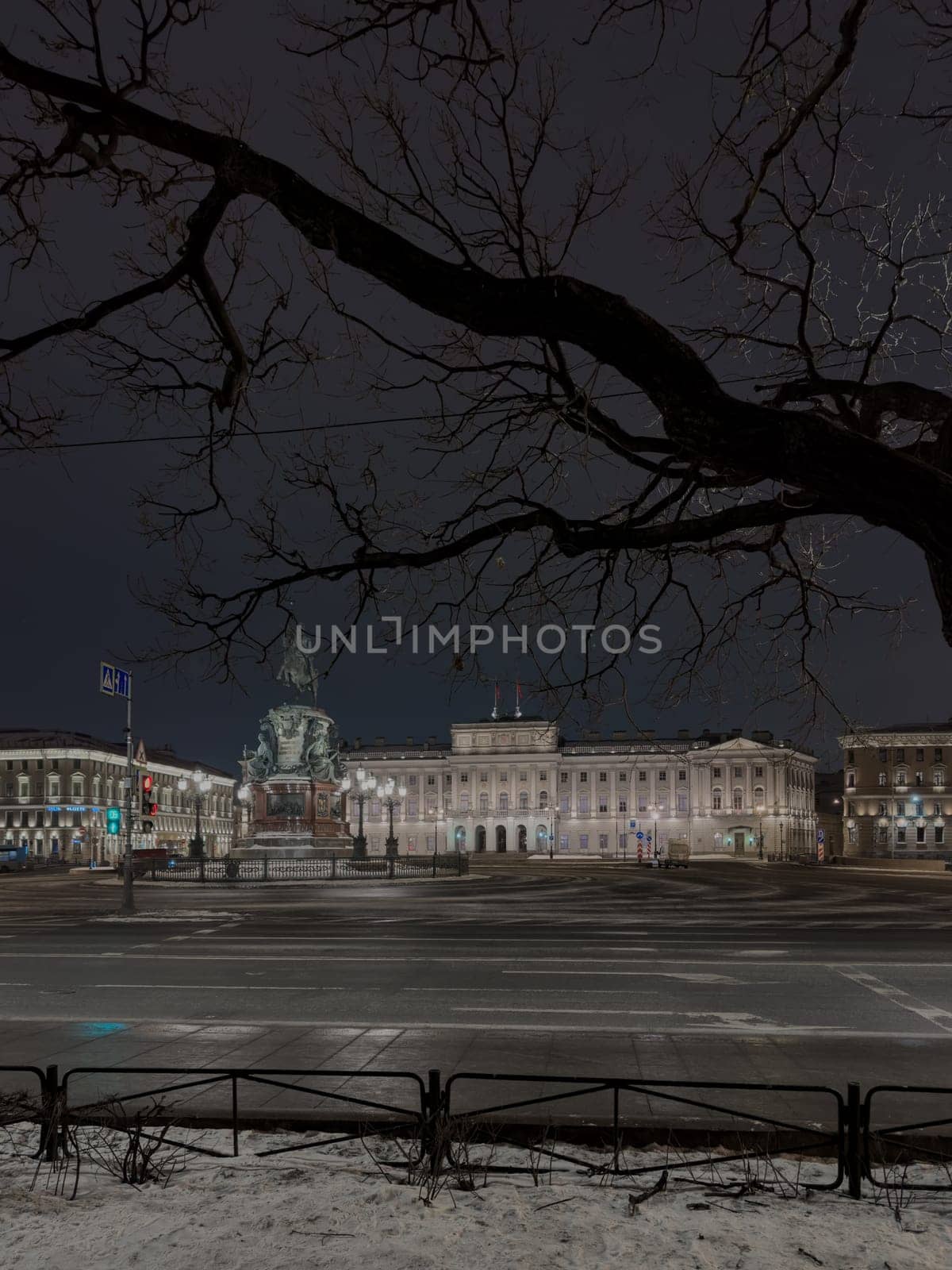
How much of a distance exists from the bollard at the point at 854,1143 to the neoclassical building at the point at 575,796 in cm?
15150

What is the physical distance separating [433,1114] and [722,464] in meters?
4.27

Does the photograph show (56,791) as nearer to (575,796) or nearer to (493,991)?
(575,796)

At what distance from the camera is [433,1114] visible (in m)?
6.72

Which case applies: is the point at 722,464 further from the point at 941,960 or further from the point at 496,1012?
the point at 941,960

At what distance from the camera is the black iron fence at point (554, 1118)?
6648 mm

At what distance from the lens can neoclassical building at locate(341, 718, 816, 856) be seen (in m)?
160

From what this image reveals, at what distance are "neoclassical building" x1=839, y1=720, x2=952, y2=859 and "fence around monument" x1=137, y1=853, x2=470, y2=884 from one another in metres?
94.4

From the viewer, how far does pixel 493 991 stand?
16.6 m

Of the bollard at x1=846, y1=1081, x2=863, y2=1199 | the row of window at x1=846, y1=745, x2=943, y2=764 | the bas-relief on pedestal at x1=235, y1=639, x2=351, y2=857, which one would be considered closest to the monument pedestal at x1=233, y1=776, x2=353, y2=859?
the bas-relief on pedestal at x1=235, y1=639, x2=351, y2=857

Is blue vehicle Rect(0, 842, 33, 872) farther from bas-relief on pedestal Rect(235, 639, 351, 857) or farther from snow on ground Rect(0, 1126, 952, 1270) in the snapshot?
snow on ground Rect(0, 1126, 952, 1270)

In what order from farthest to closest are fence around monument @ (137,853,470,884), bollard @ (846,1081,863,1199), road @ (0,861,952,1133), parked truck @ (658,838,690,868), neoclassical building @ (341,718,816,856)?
neoclassical building @ (341,718,816,856) → parked truck @ (658,838,690,868) → fence around monument @ (137,853,470,884) → road @ (0,861,952,1133) → bollard @ (846,1081,863,1199)

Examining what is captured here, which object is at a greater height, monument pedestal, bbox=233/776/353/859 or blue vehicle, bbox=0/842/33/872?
monument pedestal, bbox=233/776/353/859

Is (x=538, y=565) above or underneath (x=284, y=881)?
above

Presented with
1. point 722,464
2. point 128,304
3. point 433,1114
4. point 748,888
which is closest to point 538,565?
point 722,464
